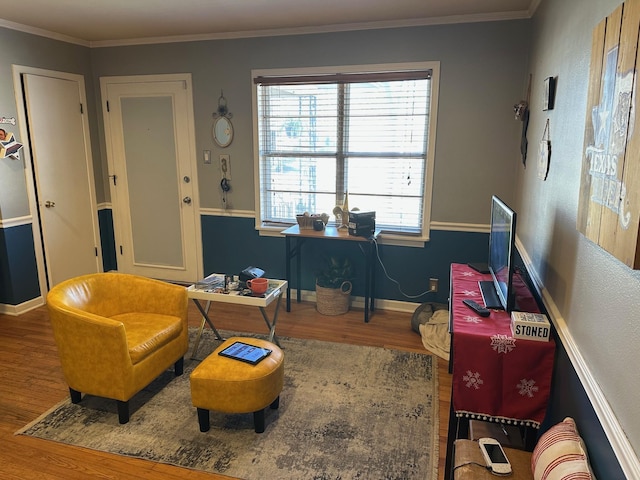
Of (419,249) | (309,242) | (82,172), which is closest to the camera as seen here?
(419,249)

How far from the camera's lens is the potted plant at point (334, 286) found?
3.84 meters

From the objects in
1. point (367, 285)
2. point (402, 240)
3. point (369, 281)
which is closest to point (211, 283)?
point (367, 285)

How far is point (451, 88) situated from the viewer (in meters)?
3.50

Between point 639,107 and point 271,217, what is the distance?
340cm

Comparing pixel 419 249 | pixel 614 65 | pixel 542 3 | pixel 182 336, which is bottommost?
pixel 182 336

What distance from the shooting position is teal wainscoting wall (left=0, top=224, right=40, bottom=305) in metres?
3.71

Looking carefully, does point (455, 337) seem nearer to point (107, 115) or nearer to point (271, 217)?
point (271, 217)

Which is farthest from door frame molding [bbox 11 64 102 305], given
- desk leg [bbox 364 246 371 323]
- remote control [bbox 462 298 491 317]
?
remote control [bbox 462 298 491 317]

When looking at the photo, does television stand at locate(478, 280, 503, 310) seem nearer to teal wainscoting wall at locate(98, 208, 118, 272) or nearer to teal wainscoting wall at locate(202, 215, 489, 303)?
teal wainscoting wall at locate(202, 215, 489, 303)

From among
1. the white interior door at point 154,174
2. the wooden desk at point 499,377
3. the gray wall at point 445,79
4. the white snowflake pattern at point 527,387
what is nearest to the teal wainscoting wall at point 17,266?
the white interior door at point 154,174

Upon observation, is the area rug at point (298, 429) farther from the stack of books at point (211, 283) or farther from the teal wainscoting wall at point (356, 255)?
the teal wainscoting wall at point (356, 255)

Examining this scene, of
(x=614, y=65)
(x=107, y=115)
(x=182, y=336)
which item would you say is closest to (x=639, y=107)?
(x=614, y=65)

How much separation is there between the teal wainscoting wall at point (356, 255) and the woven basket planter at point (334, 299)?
216 mm

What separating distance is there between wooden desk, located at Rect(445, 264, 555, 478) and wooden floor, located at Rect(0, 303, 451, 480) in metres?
0.41
